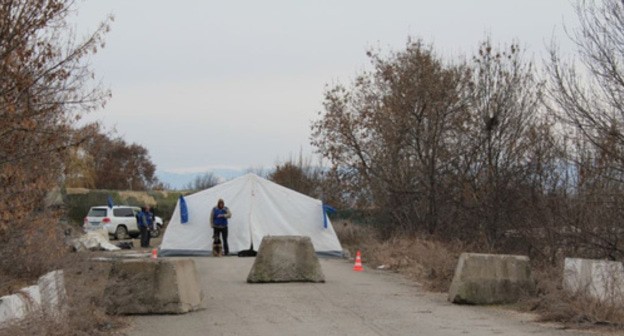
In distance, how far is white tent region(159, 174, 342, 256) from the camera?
29.4 metres

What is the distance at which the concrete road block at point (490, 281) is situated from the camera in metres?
14.4

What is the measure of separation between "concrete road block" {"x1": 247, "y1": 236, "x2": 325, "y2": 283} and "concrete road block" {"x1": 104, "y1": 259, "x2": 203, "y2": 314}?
451 centimetres

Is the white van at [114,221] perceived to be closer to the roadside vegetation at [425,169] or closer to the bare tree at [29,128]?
the roadside vegetation at [425,169]

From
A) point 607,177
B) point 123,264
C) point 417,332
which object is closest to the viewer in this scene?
point 417,332

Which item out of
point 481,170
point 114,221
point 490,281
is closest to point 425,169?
point 481,170

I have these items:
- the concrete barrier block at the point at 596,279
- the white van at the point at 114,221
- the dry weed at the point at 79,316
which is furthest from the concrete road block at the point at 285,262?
the white van at the point at 114,221

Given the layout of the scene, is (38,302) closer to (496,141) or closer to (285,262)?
(285,262)

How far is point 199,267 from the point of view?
23.0 metres

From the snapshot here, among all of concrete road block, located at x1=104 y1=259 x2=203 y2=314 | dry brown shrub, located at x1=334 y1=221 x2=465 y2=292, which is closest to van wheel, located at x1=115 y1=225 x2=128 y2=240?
dry brown shrub, located at x1=334 y1=221 x2=465 y2=292

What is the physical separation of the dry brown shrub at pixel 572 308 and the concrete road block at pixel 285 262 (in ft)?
17.6

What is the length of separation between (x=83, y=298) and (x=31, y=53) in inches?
142

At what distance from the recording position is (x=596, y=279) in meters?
12.7

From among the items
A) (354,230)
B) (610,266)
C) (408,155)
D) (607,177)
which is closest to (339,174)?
(354,230)

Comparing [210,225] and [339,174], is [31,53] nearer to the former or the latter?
[210,225]
